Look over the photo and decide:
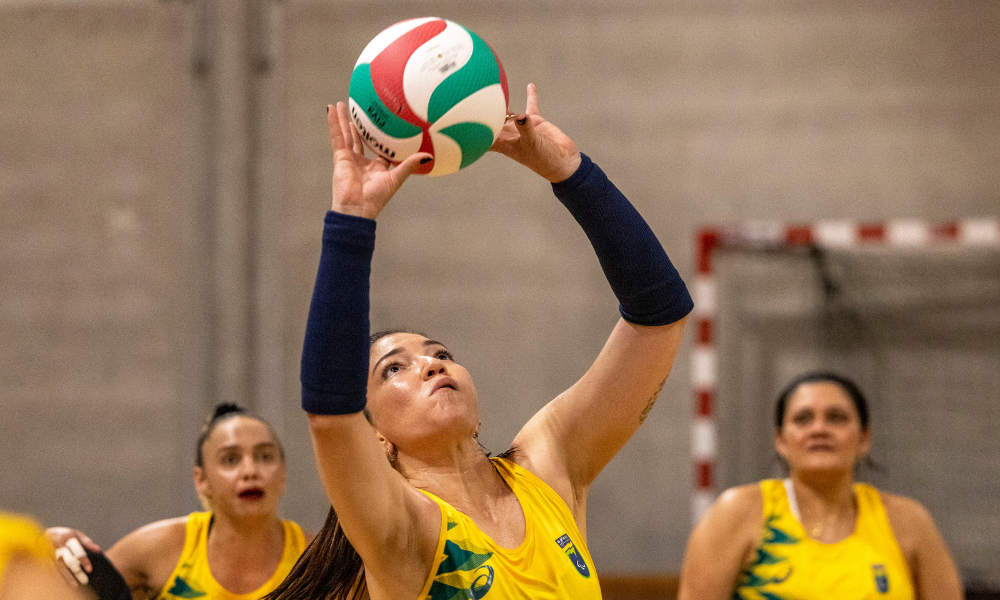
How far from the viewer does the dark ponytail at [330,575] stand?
6.23 feet

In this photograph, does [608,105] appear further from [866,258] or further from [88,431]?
[88,431]

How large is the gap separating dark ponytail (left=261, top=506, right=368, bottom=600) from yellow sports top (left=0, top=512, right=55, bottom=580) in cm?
100

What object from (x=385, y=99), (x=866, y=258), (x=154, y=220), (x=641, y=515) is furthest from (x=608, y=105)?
(x=385, y=99)

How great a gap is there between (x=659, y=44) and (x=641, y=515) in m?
2.73

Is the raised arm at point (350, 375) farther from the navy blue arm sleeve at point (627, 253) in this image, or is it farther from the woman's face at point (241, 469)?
the woman's face at point (241, 469)

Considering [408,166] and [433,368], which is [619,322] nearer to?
[433,368]

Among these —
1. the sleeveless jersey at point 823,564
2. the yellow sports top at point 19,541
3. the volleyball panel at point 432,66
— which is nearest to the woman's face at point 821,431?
the sleeveless jersey at point 823,564

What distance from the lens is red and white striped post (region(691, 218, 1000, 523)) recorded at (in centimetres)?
455

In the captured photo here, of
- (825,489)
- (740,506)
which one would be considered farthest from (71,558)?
(825,489)

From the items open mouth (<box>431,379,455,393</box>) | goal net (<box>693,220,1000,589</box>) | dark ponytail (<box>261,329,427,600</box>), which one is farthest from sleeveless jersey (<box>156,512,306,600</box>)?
goal net (<box>693,220,1000,589</box>)

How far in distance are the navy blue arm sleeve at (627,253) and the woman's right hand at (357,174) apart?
15.3 inches

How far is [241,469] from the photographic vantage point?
326cm

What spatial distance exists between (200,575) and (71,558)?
0.86m

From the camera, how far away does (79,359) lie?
5789 millimetres
